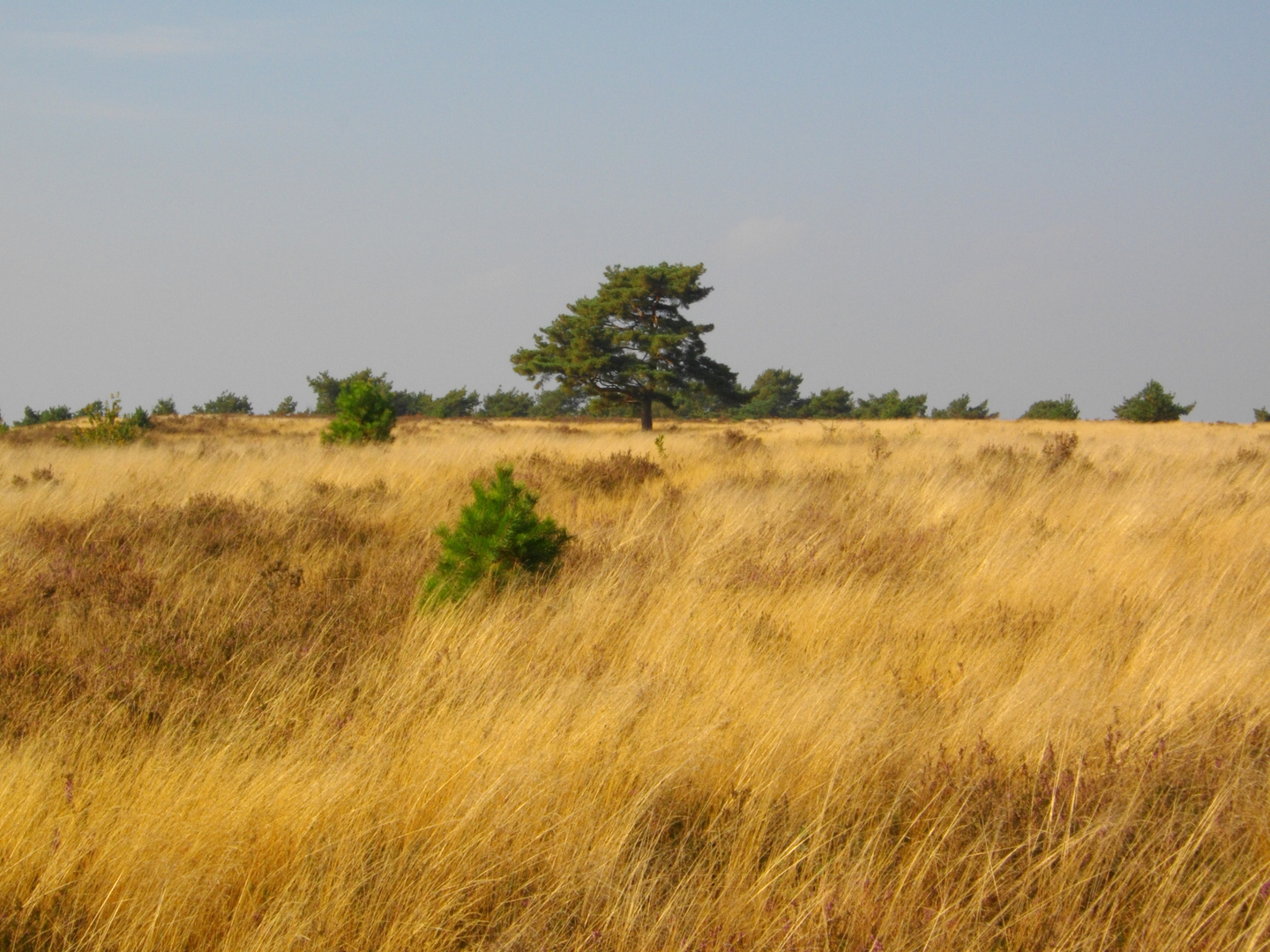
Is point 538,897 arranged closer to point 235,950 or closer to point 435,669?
point 235,950

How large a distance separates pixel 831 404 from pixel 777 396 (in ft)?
24.4

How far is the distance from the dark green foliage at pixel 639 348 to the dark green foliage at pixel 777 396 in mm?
29331

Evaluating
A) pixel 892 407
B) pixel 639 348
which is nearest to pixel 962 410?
pixel 892 407

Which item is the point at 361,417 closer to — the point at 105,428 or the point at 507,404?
the point at 105,428

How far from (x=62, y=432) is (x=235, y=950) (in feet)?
69.6

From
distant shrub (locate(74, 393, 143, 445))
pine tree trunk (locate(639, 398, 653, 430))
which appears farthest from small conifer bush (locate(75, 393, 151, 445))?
pine tree trunk (locate(639, 398, 653, 430))

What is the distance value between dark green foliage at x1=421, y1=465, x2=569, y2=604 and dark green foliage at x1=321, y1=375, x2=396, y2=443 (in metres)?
10.5

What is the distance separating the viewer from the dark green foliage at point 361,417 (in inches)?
613

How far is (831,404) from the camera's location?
61.6m

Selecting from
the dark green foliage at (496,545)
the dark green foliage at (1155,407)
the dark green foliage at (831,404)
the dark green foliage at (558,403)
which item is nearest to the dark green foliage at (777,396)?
the dark green foliage at (831,404)

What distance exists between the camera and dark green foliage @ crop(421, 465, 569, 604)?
4.95 meters

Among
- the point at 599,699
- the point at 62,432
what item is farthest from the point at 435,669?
the point at 62,432

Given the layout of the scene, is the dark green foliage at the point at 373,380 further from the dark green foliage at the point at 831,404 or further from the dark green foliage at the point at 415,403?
the dark green foliage at the point at 831,404

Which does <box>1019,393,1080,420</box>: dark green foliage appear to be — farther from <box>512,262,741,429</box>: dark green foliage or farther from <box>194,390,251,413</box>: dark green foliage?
<box>194,390,251,413</box>: dark green foliage
